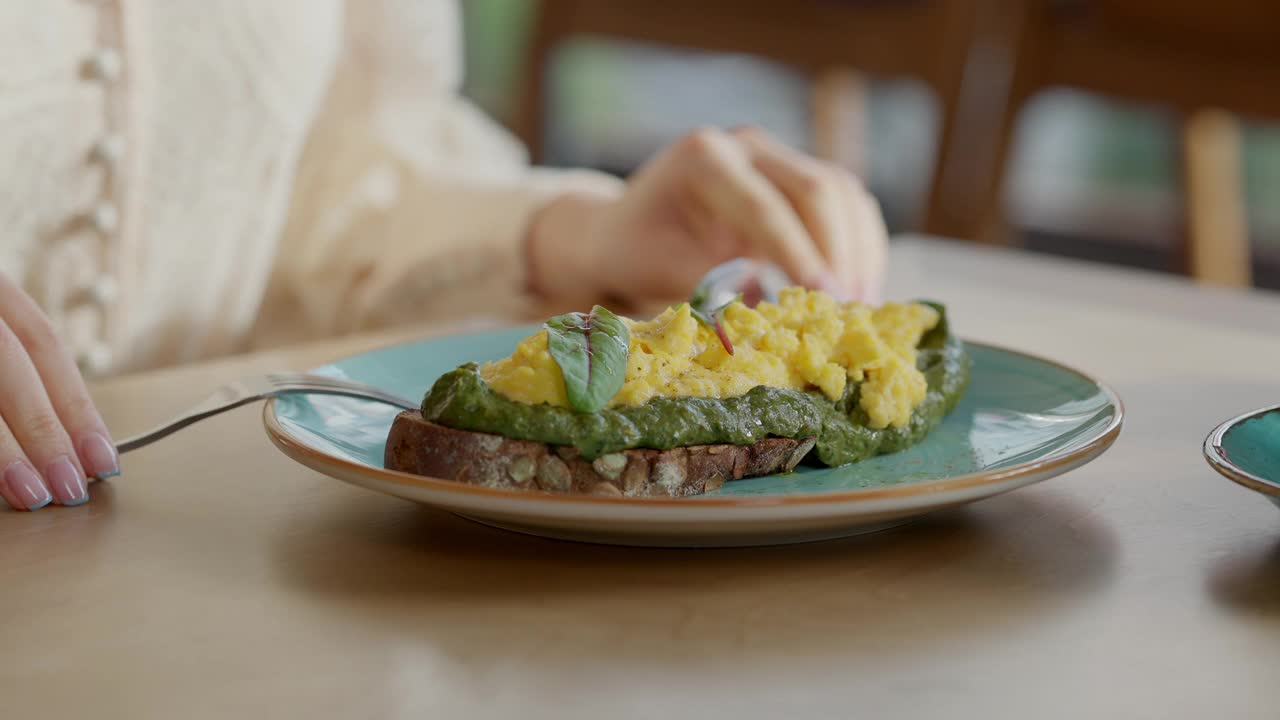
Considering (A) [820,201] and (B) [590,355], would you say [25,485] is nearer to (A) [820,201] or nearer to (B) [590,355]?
(B) [590,355]

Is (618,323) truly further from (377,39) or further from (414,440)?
(377,39)

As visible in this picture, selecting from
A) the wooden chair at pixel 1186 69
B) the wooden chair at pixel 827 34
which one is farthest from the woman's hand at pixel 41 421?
the wooden chair at pixel 827 34

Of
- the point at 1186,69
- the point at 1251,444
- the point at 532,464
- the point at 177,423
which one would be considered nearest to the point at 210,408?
the point at 177,423

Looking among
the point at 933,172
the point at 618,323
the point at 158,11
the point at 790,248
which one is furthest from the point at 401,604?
the point at 933,172

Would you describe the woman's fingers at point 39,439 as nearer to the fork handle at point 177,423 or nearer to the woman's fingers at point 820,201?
the fork handle at point 177,423

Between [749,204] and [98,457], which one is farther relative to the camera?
[749,204]
